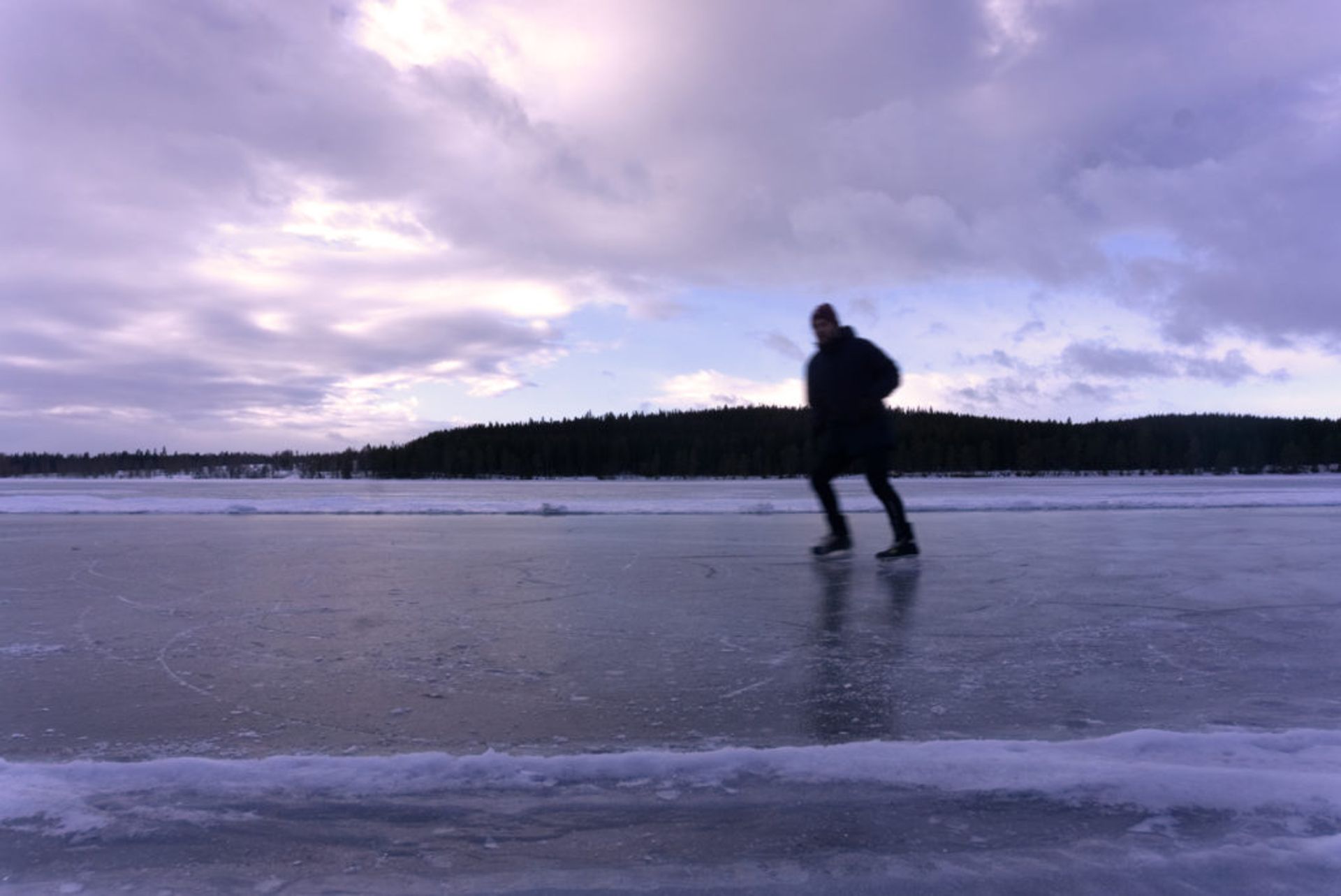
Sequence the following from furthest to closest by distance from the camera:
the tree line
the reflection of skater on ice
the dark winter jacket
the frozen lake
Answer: the tree line → the dark winter jacket → the reflection of skater on ice → the frozen lake

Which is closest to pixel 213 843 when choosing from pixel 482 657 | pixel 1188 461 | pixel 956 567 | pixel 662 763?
pixel 662 763

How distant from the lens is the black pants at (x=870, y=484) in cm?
632

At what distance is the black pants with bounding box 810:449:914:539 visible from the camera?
6.32m

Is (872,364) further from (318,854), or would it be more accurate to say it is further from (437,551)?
(318,854)

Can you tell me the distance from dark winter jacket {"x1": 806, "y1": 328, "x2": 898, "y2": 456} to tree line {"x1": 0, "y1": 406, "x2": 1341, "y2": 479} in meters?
77.4

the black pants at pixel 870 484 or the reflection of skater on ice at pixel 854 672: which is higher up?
the black pants at pixel 870 484

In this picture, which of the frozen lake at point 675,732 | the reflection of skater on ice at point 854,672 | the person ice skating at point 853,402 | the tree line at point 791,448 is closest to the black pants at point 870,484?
the person ice skating at point 853,402

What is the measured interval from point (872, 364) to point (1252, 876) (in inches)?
188

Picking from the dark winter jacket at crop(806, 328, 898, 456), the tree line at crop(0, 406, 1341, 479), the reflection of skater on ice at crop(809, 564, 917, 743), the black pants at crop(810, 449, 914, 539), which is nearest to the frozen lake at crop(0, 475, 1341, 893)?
the reflection of skater on ice at crop(809, 564, 917, 743)

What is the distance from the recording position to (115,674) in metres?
3.30

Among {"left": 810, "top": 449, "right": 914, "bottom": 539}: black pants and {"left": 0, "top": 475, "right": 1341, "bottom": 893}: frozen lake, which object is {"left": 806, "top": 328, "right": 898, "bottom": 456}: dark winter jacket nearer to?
{"left": 810, "top": 449, "right": 914, "bottom": 539}: black pants

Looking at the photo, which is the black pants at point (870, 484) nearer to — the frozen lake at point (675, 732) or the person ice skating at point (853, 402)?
the person ice skating at point (853, 402)

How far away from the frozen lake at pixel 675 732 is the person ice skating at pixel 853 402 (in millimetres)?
850

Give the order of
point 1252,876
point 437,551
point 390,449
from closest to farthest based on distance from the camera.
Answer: point 1252,876 < point 437,551 < point 390,449
